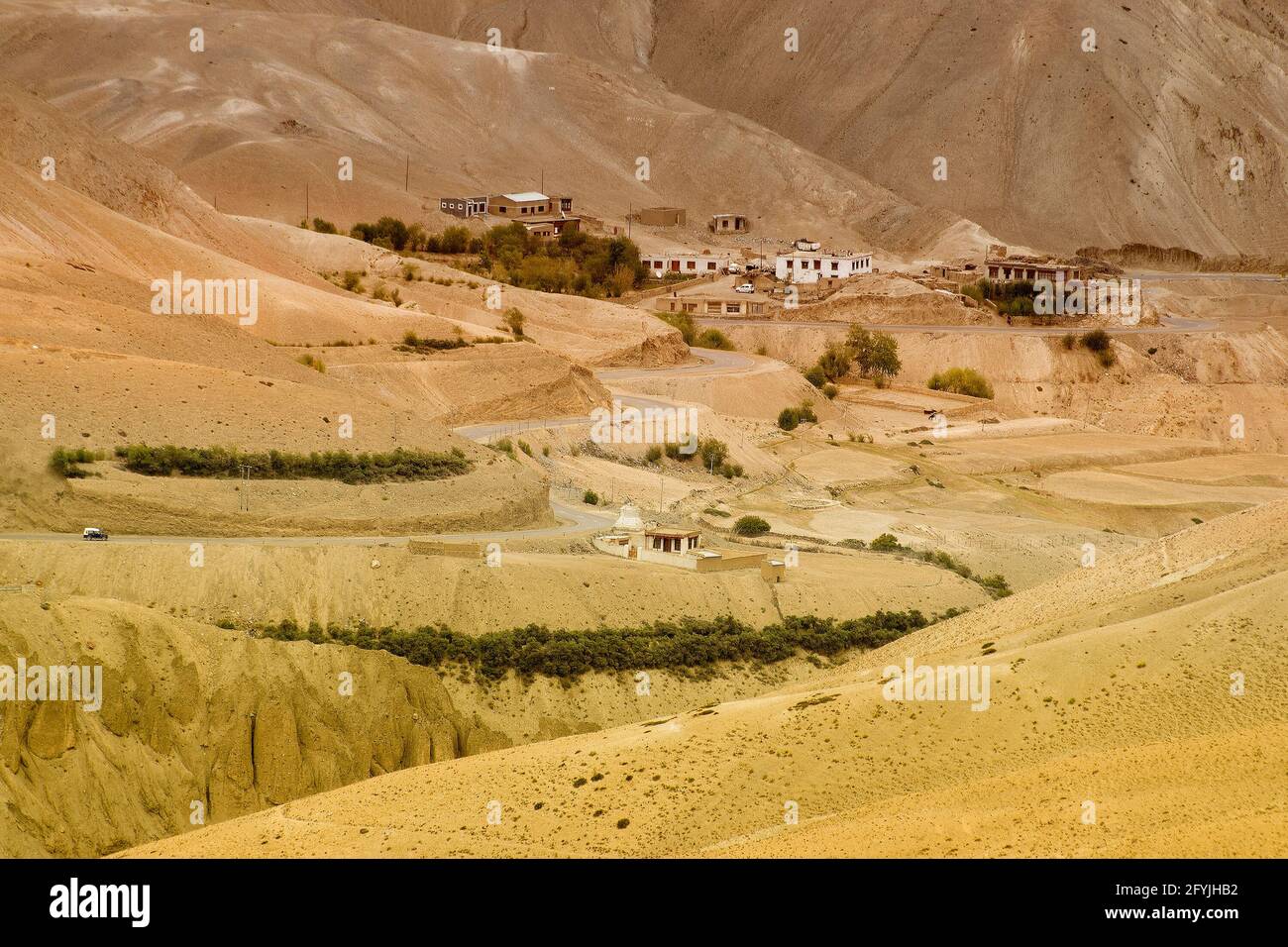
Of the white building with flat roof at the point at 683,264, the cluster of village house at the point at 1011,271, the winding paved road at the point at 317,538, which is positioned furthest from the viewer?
the white building with flat roof at the point at 683,264

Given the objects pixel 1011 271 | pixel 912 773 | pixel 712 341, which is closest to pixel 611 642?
pixel 912 773

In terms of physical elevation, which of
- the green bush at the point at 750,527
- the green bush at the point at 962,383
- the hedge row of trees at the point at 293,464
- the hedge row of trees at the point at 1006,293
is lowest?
the green bush at the point at 750,527

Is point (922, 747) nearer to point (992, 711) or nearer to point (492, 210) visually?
point (992, 711)

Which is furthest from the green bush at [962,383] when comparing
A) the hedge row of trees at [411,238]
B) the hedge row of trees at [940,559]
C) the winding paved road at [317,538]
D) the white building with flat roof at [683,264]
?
the winding paved road at [317,538]

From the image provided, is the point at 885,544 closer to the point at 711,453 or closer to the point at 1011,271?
the point at 711,453

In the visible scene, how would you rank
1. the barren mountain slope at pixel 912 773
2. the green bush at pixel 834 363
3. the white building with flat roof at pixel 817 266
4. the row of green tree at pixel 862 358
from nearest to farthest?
the barren mountain slope at pixel 912 773 < the green bush at pixel 834 363 < the row of green tree at pixel 862 358 < the white building with flat roof at pixel 817 266

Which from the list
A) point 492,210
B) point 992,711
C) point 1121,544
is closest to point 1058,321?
point 492,210

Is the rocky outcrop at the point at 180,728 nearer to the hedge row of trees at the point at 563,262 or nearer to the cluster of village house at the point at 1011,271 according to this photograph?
the hedge row of trees at the point at 563,262
